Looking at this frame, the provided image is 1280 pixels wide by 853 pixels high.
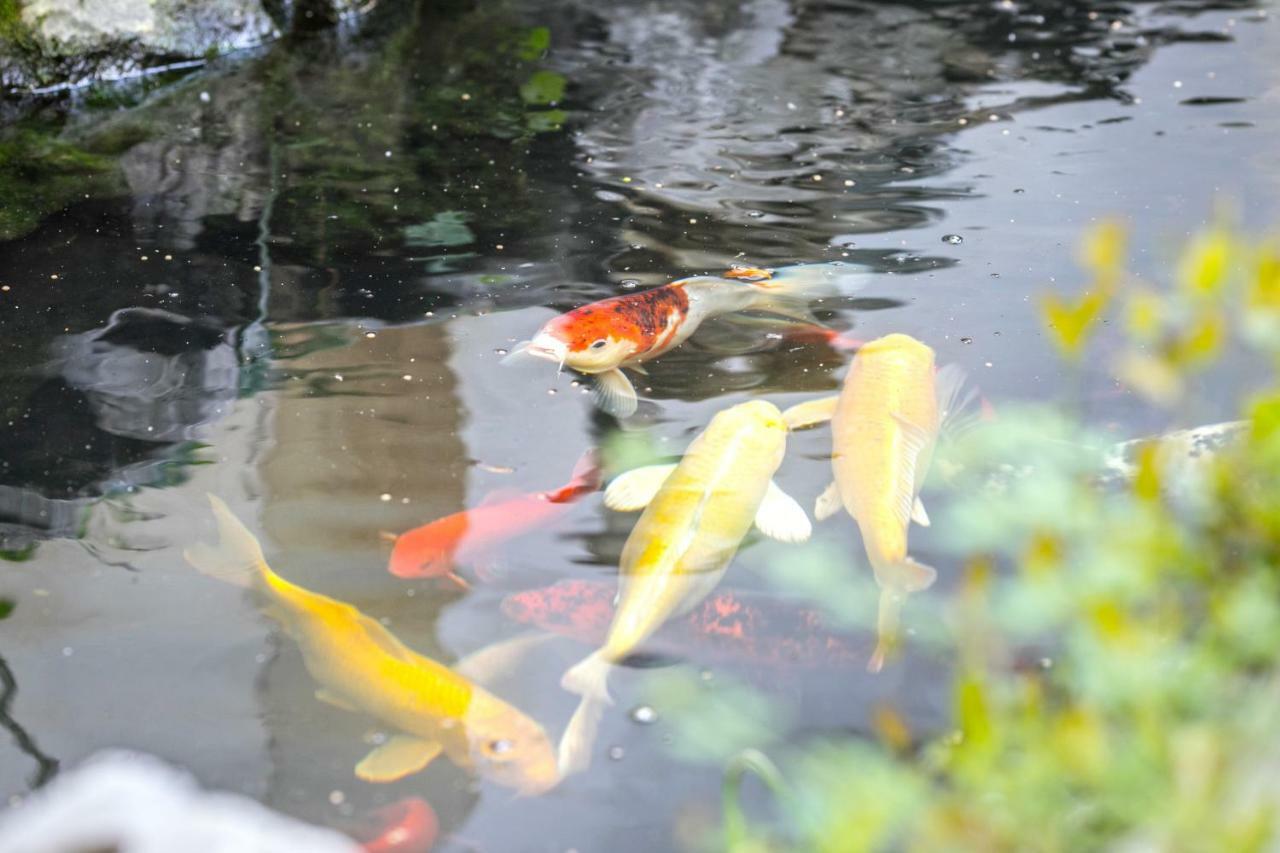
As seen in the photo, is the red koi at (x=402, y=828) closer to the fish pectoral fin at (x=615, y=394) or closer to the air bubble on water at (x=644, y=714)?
the air bubble on water at (x=644, y=714)

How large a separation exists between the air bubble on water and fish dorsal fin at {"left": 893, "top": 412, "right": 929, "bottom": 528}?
0.75 m

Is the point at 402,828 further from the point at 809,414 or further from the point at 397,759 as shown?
the point at 809,414

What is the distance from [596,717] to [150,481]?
140cm

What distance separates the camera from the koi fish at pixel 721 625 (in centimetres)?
233

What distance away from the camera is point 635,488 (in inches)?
107

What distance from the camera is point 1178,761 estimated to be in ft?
2.88

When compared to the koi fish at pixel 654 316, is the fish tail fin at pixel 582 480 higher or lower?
lower

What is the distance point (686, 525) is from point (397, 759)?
2.56ft

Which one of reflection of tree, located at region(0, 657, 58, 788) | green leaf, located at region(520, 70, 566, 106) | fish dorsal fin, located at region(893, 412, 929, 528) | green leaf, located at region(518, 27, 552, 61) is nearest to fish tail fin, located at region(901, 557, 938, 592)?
fish dorsal fin, located at region(893, 412, 929, 528)

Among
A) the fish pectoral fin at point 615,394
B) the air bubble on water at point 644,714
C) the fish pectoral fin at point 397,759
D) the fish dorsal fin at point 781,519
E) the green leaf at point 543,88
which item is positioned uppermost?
the green leaf at point 543,88

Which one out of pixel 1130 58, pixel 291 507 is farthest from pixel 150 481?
pixel 1130 58

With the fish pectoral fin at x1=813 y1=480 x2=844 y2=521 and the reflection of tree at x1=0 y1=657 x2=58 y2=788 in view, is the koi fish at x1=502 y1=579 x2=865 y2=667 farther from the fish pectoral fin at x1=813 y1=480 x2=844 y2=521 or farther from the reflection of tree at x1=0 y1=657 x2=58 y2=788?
the reflection of tree at x1=0 y1=657 x2=58 y2=788

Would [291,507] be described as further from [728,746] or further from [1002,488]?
[1002,488]

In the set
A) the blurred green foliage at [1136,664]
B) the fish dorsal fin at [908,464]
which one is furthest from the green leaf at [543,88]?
the blurred green foliage at [1136,664]
